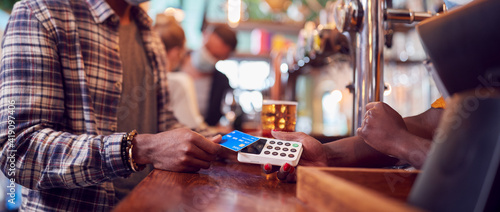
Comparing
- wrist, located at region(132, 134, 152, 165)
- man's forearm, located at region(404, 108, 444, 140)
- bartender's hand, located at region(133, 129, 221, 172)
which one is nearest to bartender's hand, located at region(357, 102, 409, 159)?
man's forearm, located at region(404, 108, 444, 140)

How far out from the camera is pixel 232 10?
4.16 meters

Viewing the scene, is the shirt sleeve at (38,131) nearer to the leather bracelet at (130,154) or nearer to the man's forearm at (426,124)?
the leather bracelet at (130,154)

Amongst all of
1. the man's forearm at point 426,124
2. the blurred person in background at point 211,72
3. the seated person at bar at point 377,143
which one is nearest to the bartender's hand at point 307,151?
the seated person at bar at point 377,143

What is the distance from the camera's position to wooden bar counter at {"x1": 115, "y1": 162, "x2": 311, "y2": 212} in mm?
472

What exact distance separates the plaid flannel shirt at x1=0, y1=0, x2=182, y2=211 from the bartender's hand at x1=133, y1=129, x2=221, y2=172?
0.08 m

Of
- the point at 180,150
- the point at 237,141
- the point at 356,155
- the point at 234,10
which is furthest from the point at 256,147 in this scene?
the point at 234,10

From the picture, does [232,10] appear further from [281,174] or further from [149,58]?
[281,174]

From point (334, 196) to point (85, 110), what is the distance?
3.14 ft

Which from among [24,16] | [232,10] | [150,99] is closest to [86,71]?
[24,16]

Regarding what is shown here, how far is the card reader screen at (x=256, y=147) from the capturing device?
74cm

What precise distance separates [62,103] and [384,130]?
2.96 feet

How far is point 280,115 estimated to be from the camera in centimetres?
97

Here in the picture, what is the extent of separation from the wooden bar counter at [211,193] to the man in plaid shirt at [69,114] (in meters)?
0.09

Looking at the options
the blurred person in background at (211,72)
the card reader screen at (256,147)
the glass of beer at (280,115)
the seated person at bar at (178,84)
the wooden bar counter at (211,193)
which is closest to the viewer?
the wooden bar counter at (211,193)
